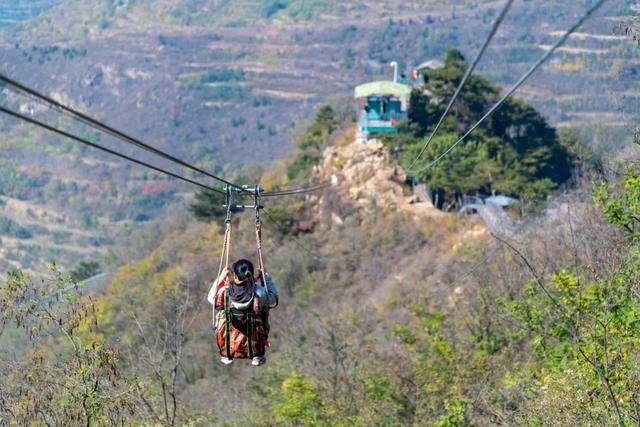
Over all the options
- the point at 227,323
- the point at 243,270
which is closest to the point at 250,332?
the point at 227,323

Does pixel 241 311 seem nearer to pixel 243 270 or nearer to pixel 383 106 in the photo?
pixel 243 270

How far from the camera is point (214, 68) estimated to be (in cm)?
14075

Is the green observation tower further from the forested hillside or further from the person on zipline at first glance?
the person on zipline

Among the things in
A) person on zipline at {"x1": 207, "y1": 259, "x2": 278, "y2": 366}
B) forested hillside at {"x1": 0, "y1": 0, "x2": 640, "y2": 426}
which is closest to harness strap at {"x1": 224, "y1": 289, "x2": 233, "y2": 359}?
person on zipline at {"x1": 207, "y1": 259, "x2": 278, "y2": 366}

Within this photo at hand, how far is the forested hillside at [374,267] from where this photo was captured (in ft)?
44.5

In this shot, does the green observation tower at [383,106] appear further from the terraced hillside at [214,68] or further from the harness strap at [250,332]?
the terraced hillside at [214,68]

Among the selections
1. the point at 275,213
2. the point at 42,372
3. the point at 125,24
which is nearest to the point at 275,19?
the point at 125,24

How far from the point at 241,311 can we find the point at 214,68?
132m

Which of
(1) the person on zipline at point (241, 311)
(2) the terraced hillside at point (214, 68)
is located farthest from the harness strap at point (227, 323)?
(2) the terraced hillside at point (214, 68)

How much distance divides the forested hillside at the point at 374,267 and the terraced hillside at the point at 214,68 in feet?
2.16

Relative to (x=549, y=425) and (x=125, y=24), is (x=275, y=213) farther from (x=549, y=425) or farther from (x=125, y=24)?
(x=125, y=24)

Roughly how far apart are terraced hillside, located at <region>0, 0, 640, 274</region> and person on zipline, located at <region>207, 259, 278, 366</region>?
8139cm

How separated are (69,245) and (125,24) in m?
67.2

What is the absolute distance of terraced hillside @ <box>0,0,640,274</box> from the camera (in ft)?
365
